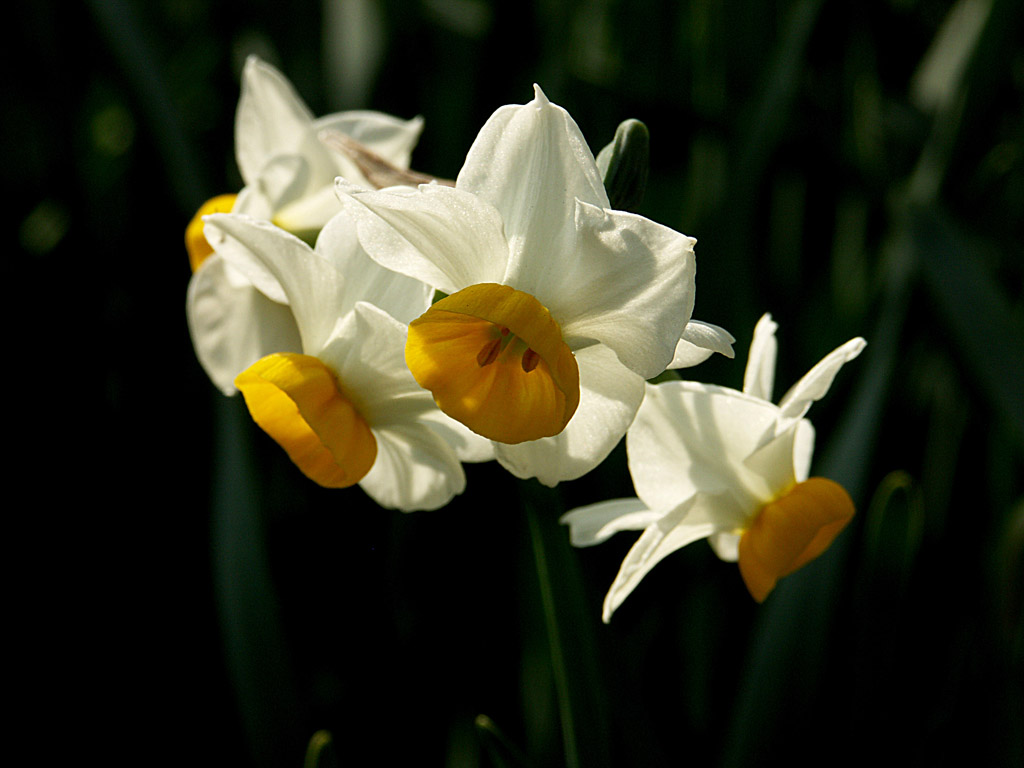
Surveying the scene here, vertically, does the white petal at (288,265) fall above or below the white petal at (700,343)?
above

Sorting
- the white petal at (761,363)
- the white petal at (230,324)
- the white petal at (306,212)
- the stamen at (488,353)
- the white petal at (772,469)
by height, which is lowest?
the white petal at (772,469)

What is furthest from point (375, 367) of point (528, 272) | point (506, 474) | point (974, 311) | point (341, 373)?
point (974, 311)

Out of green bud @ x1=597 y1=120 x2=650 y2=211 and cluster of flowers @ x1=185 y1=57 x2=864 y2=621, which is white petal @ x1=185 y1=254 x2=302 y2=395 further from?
green bud @ x1=597 y1=120 x2=650 y2=211

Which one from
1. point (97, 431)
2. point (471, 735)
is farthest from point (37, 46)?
point (471, 735)

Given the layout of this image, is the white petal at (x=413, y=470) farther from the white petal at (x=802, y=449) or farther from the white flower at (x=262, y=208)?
the white petal at (x=802, y=449)

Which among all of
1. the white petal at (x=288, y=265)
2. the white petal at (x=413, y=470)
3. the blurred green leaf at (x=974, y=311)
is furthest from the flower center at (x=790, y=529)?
the blurred green leaf at (x=974, y=311)

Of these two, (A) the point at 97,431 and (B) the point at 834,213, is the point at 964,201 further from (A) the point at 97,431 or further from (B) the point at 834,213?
(A) the point at 97,431
